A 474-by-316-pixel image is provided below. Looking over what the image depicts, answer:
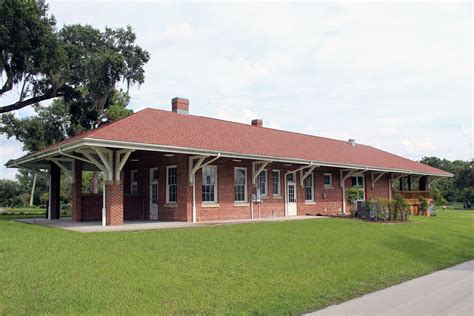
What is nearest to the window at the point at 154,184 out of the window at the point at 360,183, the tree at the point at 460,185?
the window at the point at 360,183

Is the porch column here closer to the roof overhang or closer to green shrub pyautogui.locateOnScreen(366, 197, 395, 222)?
the roof overhang

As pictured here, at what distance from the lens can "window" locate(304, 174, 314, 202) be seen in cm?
2311

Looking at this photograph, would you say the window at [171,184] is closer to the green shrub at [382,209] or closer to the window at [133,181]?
the window at [133,181]

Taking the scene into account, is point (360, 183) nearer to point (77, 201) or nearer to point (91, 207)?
point (91, 207)

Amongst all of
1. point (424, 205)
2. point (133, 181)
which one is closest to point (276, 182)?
point (133, 181)

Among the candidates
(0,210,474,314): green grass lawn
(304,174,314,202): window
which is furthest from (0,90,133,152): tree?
(0,210,474,314): green grass lawn

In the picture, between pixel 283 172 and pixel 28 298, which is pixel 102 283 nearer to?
pixel 28 298

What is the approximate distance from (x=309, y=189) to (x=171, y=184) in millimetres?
8527

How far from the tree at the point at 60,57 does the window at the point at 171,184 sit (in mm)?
9095

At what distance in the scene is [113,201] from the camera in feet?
49.5

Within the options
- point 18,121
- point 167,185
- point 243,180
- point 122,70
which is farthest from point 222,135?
point 18,121

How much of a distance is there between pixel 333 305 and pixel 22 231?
1050 cm

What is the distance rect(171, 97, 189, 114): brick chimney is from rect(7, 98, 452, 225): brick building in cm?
Answer: 6

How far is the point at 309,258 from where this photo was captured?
969cm
